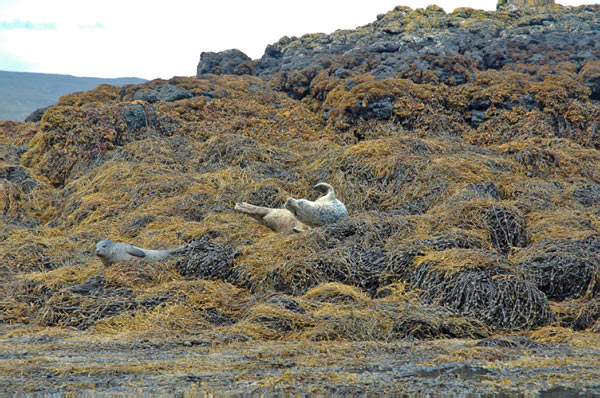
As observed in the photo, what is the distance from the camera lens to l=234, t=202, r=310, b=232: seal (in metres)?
8.32

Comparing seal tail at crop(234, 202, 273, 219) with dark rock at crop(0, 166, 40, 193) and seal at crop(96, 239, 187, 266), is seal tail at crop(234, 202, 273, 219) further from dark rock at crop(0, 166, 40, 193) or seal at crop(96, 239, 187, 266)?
dark rock at crop(0, 166, 40, 193)

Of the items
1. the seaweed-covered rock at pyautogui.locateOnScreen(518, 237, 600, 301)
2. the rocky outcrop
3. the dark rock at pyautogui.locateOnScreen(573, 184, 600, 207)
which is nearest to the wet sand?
the seaweed-covered rock at pyautogui.locateOnScreen(518, 237, 600, 301)

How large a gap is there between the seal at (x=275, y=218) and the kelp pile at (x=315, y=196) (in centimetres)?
31

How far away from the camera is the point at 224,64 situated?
921 inches

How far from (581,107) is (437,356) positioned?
13386mm

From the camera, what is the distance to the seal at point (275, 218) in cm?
832

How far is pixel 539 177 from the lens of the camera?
37.3ft

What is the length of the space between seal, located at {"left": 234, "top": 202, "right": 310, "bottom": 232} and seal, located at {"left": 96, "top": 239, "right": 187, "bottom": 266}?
151 centimetres

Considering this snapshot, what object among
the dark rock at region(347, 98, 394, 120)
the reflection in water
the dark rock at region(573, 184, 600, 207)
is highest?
the dark rock at region(347, 98, 394, 120)

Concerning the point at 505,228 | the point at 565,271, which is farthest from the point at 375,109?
the point at 565,271

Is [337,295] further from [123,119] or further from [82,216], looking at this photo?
[123,119]

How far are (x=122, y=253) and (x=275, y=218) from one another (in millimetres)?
2131

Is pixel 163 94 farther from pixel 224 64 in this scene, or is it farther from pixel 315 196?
pixel 315 196

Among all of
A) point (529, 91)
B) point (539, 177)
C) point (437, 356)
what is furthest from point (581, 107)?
point (437, 356)
